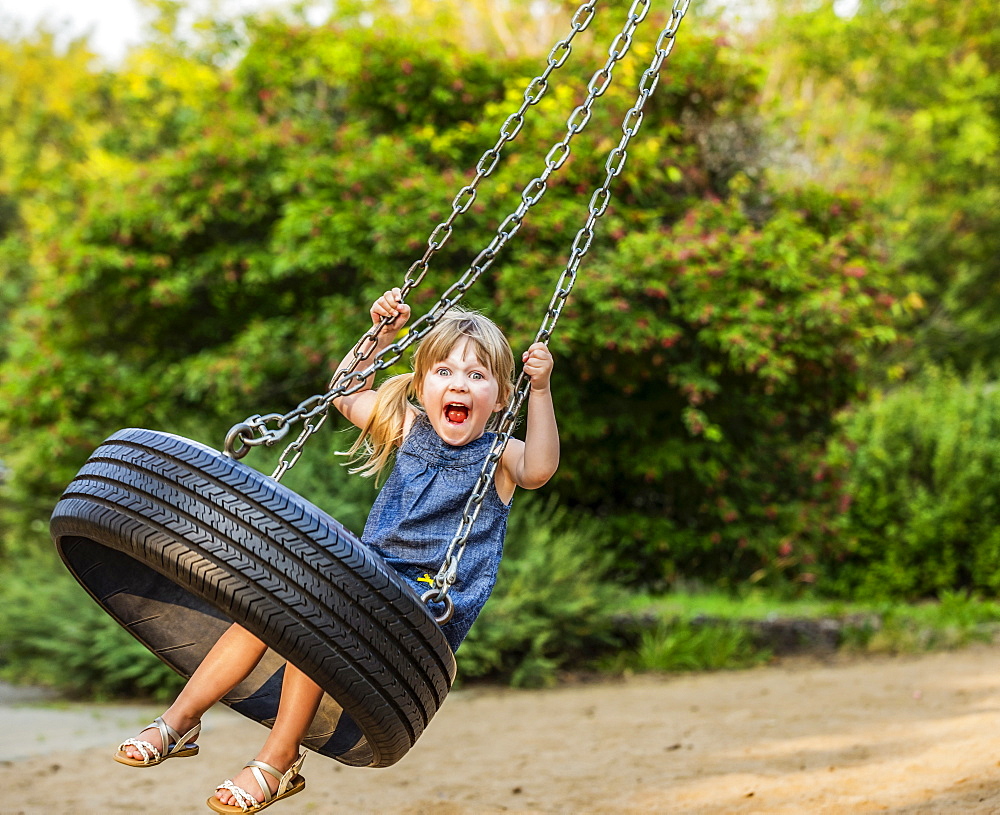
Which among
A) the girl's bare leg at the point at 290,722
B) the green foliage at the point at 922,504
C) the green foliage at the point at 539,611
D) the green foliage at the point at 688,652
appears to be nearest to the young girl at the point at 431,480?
the girl's bare leg at the point at 290,722

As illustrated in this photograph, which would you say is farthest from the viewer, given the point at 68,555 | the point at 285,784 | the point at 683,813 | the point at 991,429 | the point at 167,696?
the point at 991,429

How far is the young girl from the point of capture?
7.98 ft

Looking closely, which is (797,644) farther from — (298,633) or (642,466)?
(298,633)

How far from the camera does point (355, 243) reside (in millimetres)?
6883

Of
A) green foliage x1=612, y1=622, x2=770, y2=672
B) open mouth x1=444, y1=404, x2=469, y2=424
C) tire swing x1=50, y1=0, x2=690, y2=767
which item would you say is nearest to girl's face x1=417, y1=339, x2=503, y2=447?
open mouth x1=444, y1=404, x2=469, y2=424

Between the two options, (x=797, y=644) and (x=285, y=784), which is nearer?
(x=285, y=784)

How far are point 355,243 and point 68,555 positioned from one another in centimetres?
458

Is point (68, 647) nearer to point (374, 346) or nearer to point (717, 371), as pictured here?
point (717, 371)

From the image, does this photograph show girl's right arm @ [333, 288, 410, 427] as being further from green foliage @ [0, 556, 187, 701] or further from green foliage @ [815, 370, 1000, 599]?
green foliage @ [815, 370, 1000, 599]

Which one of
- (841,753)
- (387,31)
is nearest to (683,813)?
(841,753)

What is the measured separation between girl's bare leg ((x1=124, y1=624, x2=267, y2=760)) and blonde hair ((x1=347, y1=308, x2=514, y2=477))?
1.68 feet

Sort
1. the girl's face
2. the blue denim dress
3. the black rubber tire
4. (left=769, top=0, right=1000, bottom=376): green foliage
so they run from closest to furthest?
the black rubber tire < the blue denim dress < the girl's face < (left=769, top=0, right=1000, bottom=376): green foliage

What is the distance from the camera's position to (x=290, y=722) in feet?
7.91

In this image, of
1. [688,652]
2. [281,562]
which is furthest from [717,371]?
[281,562]
